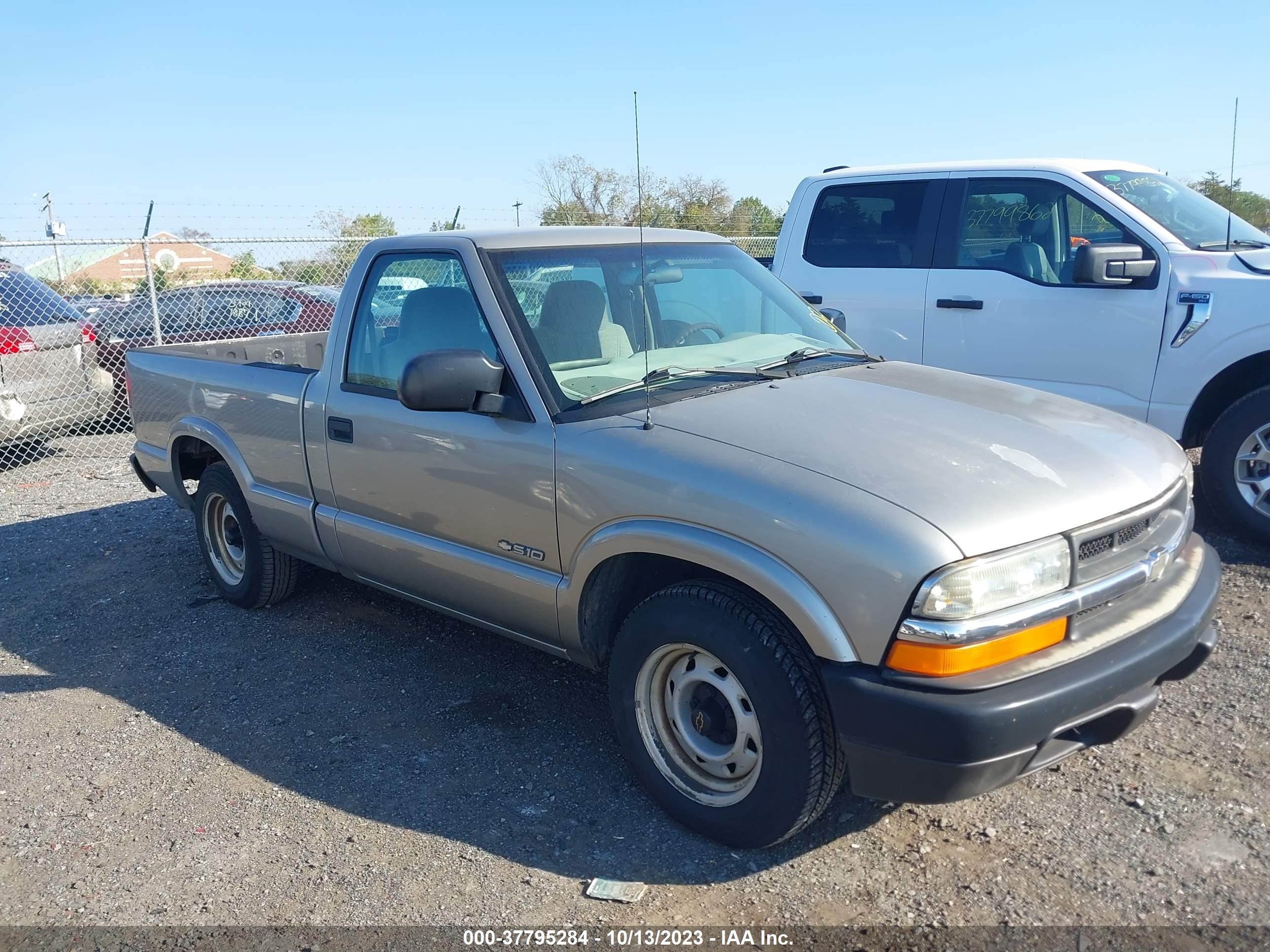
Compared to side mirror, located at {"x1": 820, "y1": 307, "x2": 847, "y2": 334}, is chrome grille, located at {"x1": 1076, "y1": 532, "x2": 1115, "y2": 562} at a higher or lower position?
lower

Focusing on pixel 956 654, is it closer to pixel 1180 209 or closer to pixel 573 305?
pixel 573 305

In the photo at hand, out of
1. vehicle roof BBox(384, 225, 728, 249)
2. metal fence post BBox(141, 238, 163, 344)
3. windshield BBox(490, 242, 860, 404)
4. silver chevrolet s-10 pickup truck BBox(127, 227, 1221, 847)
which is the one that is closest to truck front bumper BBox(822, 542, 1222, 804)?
silver chevrolet s-10 pickup truck BBox(127, 227, 1221, 847)

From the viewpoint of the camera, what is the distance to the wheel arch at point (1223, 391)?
5.50m

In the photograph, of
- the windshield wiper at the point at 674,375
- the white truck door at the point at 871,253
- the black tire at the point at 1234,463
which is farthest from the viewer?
the white truck door at the point at 871,253

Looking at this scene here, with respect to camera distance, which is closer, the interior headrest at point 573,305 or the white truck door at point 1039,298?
the interior headrest at point 573,305

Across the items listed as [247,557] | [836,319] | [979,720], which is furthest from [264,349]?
[979,720]

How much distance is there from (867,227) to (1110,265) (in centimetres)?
169

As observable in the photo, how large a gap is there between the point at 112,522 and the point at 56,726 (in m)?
3.33

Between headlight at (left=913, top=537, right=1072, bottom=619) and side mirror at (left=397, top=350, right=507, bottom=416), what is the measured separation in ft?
5.46

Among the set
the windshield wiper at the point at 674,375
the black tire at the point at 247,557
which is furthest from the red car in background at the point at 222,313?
the windshield wiper at the point at 674,375

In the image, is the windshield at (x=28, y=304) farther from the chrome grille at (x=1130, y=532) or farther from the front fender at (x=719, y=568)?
the chrome grille at (x=1130, y=532)

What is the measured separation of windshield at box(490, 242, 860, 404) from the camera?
3791 millimetres

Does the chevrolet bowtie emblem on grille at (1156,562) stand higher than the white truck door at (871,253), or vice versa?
the white truck door at (871,253)

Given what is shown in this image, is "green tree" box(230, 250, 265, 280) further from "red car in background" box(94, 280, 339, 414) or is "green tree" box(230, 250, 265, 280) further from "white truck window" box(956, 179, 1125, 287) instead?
"white truck window" box(956, 179, 1125, 287)
